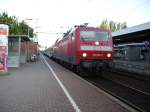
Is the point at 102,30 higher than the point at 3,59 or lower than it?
higher

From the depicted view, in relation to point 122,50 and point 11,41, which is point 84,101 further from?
point 122,50

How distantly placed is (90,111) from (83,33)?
39.4ft

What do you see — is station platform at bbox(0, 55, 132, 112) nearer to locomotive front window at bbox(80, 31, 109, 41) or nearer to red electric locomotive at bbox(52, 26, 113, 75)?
red electric locomotive at bbox(52, 26, 113, 75)

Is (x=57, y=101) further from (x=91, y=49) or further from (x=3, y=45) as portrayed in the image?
(x=3, y=45)

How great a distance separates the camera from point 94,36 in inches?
813

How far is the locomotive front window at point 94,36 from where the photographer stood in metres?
20.5

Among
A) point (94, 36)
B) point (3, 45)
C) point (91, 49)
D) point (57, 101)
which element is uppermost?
point (94, 36)

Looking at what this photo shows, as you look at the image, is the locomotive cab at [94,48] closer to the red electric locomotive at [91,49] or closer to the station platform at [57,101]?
the red electric locomotive at [91,49]

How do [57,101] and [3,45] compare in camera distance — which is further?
[3,45]

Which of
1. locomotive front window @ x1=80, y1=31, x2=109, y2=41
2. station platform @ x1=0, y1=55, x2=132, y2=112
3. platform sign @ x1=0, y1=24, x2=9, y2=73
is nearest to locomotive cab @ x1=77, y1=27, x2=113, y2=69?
locomotive front window @ x1=80, y1=31, x2=109, y2=41

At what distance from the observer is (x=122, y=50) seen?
7112cm

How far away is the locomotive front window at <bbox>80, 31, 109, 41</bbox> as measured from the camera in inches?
806

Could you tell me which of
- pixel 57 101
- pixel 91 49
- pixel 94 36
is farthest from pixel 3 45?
pixel 57 101

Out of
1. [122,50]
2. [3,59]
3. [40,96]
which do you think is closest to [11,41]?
[3,59]
